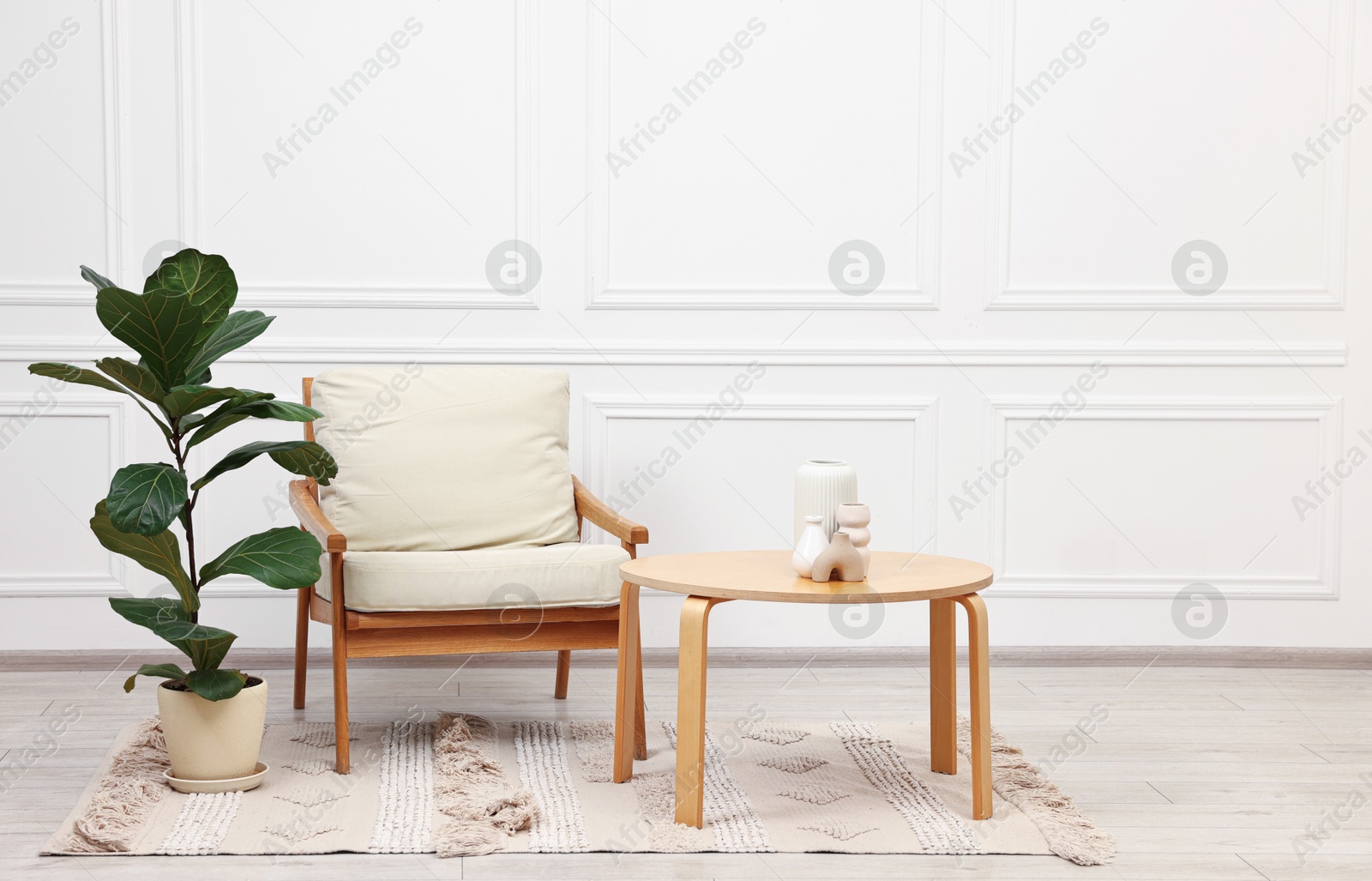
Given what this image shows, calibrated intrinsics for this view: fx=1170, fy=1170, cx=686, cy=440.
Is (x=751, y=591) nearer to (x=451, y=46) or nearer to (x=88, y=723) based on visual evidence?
(x=88, y=723)

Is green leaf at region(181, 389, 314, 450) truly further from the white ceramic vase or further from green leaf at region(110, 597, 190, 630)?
the white ceramic vase

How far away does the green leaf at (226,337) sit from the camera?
2264 millimetres

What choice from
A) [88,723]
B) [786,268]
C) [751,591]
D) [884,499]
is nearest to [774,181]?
[786,268]

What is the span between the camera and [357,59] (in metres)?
3.37

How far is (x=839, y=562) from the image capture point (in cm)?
216

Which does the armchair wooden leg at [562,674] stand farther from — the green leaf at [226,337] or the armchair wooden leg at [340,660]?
the green leaf at [226,337]

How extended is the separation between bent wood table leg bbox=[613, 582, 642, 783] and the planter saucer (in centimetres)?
71

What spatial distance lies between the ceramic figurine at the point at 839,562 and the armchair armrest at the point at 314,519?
97 centimetres

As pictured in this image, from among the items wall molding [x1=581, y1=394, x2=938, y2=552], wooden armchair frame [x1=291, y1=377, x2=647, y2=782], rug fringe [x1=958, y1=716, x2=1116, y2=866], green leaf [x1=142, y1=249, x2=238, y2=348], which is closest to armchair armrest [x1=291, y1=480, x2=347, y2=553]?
wooden armchair frame [x1=291, y1=377, x2=647, y2=782]

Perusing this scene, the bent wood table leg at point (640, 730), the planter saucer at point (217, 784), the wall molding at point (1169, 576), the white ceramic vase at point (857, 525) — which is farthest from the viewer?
the wall molding at point (1169, 576)

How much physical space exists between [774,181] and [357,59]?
126cm

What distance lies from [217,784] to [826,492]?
132 cm

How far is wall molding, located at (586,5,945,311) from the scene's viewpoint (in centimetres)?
342

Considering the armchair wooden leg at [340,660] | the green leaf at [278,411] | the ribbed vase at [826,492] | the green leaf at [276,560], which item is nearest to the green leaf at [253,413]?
the green leaf at [278,411]
